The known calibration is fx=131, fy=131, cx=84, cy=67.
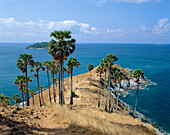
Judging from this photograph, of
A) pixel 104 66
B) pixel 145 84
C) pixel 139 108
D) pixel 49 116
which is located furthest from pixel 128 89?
pixel 49 116

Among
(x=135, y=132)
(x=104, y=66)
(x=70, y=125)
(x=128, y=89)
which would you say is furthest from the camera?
(x=128, y=89)

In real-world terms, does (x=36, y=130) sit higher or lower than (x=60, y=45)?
lower

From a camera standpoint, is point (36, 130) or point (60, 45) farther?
point (60, 45)

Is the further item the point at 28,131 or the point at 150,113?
the point at 150,113

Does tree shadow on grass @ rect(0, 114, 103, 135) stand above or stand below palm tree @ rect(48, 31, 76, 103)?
below

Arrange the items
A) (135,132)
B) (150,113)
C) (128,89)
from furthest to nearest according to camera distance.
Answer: (128,89)
(150,113)
(135,132)

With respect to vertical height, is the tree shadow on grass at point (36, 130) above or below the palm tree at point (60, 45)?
below

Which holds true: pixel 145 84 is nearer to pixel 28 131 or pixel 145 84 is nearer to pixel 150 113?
pixel 150 113

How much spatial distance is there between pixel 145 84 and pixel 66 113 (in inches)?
2572

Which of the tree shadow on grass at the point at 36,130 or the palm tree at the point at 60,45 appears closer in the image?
the tree shadow on grass at the point at 36,130

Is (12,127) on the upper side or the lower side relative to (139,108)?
upper

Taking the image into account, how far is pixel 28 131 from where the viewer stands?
12.7 metres

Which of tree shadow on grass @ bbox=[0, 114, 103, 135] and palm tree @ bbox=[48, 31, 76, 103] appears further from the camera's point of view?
palm tree @ bbox=[48, 31, 76, 103]

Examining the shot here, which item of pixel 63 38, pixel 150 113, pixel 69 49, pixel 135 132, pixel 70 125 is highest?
pixel 63 38
